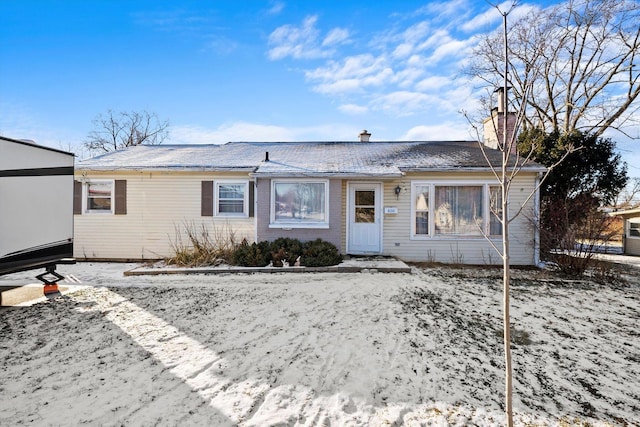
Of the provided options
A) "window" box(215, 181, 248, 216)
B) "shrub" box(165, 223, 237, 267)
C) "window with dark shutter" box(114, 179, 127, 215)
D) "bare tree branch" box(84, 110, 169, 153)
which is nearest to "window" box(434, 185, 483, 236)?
"window" box(215, 181, 248, 216)

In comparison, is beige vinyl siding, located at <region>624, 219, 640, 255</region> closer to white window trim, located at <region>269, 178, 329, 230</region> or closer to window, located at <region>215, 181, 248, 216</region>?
white window trim, located at <region>269, 178, 329, 230</region>

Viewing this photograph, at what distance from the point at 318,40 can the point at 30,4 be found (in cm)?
840

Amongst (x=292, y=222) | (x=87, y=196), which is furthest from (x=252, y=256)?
(x=87, y=196)

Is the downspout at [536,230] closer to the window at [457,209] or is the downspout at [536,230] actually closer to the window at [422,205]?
the window at [457,209]

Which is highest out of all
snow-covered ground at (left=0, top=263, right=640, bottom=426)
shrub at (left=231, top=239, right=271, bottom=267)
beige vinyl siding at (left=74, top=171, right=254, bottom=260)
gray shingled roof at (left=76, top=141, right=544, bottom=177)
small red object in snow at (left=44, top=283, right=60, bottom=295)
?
gray shingled roof at (left=76, top=141, right=544, bottom=177)

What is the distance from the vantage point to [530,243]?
30.1 feet

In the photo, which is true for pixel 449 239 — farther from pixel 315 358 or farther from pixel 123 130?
pixel 123 130

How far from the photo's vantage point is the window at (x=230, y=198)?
967 centimetres

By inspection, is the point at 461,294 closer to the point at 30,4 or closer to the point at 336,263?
the point at 336,263

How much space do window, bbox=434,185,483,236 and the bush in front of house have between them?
Result: 11.6 ft

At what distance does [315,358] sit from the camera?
135 inches

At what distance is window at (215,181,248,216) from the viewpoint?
9.67 meters

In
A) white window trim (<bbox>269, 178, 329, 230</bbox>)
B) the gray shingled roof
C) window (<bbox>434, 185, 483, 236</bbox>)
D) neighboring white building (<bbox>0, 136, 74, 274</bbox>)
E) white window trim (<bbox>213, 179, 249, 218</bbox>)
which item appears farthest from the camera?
white window trim (<bbox>213, 179, 249, 218</bbox>)

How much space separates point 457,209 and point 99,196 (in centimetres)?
1140
